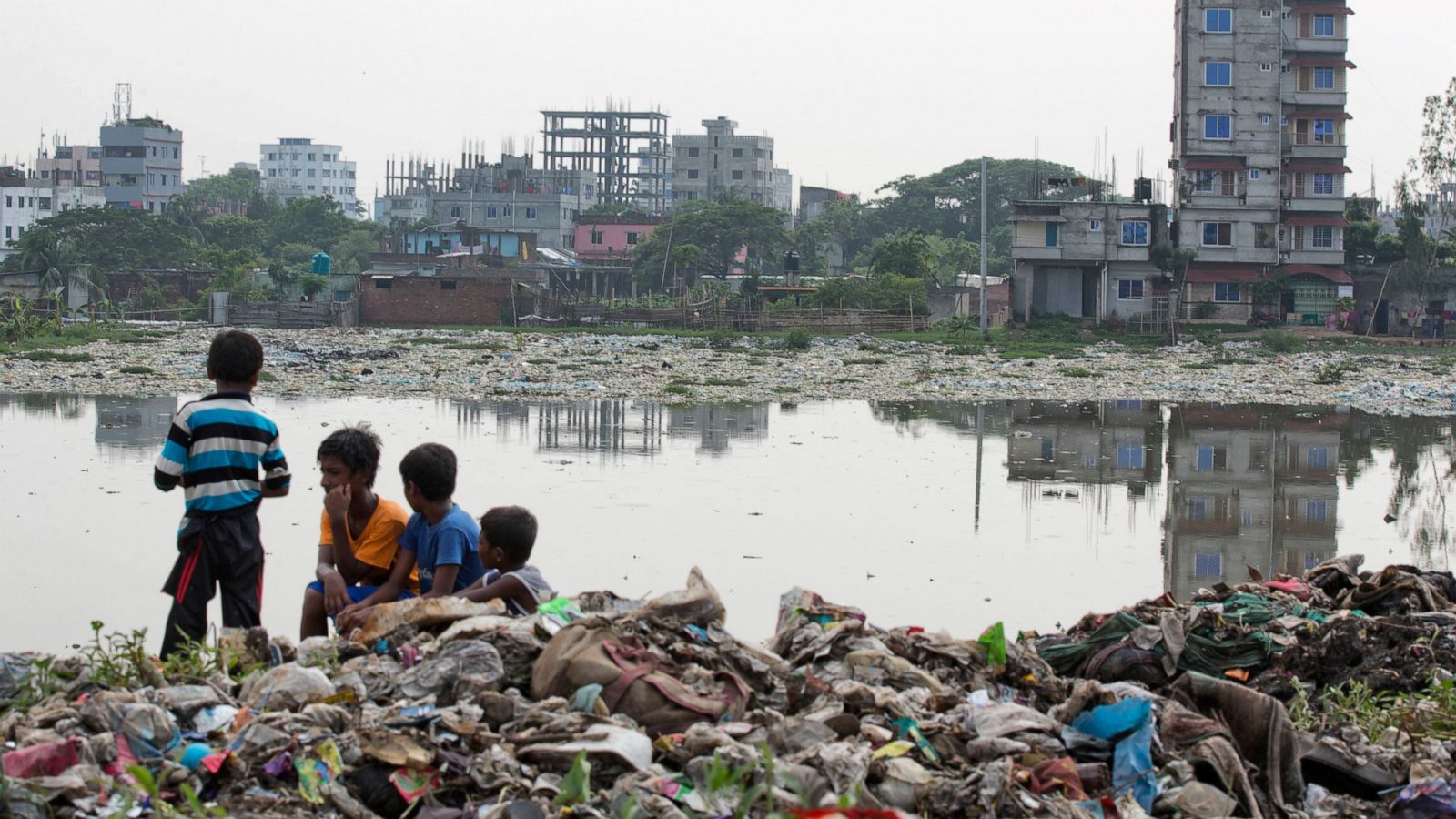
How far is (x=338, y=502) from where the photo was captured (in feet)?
20.1

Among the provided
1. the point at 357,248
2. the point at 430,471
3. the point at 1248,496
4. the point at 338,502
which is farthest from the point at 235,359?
the point at 357,248

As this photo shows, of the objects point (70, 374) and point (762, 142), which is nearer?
point (70, 374)

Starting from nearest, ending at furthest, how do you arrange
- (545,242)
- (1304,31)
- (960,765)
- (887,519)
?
(960,765), (887,519), (1304,31), (545,242)

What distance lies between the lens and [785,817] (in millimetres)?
3576

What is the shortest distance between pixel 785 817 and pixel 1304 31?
51996mm

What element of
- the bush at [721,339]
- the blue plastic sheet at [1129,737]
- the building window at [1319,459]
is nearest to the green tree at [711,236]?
the bush at [721,339]

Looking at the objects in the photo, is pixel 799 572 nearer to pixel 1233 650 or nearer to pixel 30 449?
pixel 1233 650

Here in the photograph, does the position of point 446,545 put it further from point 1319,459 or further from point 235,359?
point 1319,459

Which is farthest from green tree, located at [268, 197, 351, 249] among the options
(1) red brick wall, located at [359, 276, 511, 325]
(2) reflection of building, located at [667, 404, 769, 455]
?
(2) reflection of building, located at [667, 404, 769, 455]

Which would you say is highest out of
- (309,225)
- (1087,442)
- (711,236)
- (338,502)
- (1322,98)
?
(1322,98)

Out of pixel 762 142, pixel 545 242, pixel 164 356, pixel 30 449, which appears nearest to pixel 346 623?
pixel 30 449

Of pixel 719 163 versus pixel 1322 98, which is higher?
pixel 719 163

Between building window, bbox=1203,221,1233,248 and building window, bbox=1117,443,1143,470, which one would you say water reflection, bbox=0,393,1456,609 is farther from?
building window, bbox=1203,221,1233,248

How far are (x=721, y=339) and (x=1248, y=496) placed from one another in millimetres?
25703
